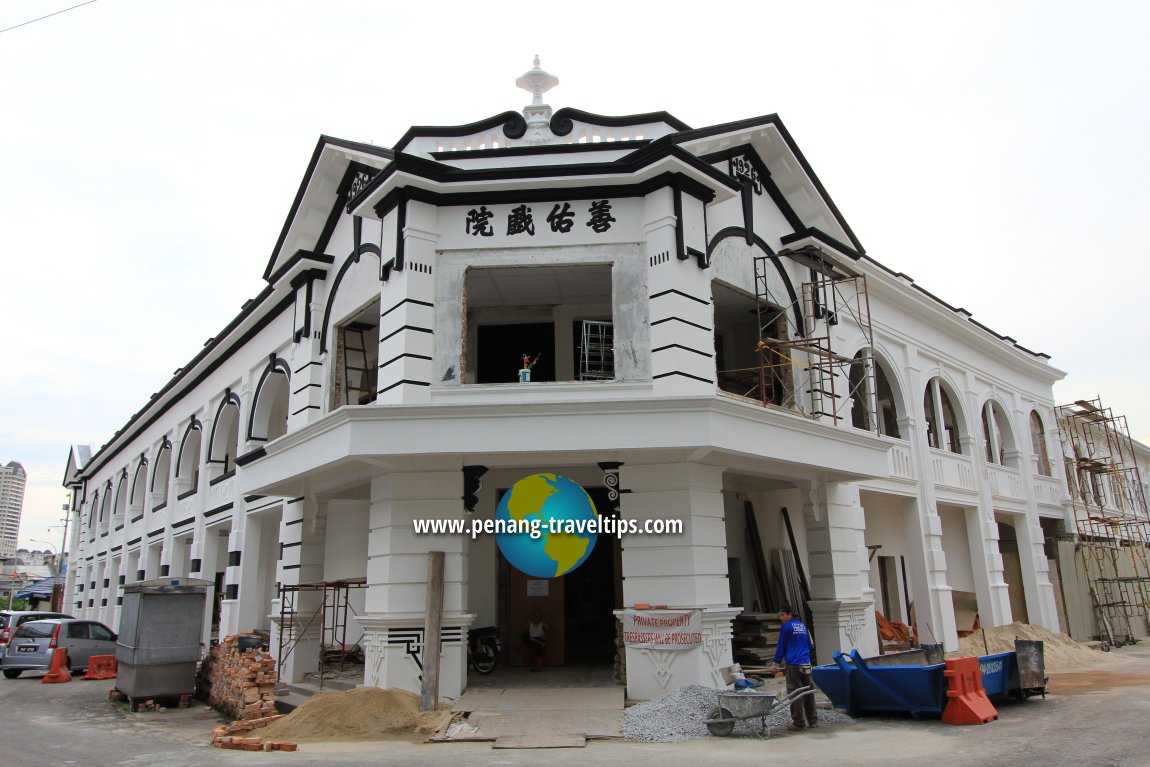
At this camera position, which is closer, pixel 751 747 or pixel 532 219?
pixel 751 747

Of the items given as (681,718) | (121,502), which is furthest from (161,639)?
(121,502)

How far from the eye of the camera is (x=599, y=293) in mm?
15867

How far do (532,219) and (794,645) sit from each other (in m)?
7.60

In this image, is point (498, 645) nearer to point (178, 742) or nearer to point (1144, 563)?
point (178, 742)

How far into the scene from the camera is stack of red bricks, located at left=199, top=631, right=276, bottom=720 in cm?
1315

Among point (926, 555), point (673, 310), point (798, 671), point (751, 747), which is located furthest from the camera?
point (926, 555)

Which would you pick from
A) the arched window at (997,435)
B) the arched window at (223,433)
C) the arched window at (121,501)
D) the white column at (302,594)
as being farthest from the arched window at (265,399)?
the arched window at (997,435)

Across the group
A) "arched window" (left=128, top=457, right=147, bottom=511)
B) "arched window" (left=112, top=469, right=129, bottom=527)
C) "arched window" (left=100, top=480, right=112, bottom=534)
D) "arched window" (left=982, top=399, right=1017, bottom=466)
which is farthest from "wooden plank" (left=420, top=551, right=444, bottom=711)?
"arched window" (left=100, top=480, right=112, bottom=534)

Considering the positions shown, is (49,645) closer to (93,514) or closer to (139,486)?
(139,486)

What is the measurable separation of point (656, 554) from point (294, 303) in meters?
10.4

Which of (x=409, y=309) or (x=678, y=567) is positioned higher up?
(x=409, y=309)

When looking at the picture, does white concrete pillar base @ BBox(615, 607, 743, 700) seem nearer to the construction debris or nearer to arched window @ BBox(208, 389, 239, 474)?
the construction debris

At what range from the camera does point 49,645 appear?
68.0ft

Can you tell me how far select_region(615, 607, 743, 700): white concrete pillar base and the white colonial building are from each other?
0.11 ft
